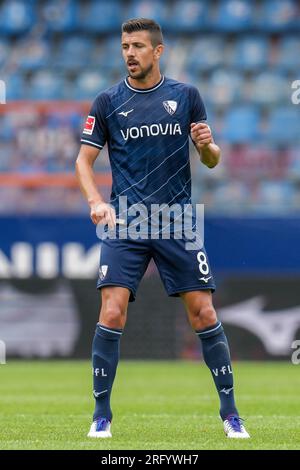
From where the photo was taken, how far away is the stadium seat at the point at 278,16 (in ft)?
59.2

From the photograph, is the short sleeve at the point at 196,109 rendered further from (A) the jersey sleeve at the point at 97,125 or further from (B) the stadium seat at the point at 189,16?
(B) the stadium seat at the point at 189,16

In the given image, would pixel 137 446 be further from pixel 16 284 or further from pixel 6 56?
pixel 6 56

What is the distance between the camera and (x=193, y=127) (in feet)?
20.1

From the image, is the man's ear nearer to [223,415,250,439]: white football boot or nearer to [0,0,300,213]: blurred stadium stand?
[223,415,250,439]: white football boot

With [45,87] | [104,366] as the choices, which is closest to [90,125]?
[104,366]

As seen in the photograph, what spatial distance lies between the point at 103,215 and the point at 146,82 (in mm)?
878

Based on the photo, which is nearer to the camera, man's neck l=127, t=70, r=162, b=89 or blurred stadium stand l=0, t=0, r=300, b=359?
man's neck l=127, t=70, r=162, b=89

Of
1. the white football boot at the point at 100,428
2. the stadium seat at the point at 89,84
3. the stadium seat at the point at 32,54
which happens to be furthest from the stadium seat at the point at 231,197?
the white football boot at the point at 100,428

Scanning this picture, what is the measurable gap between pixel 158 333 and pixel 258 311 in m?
1.19

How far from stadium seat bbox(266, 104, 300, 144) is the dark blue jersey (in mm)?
9557

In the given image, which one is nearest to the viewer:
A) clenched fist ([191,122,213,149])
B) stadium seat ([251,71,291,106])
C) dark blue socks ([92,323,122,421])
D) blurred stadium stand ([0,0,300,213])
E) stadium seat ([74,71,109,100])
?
clenched fist ([191,122,213,149])

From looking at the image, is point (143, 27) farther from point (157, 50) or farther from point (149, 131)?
point (149, 131)

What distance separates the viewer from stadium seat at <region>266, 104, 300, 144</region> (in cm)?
1590

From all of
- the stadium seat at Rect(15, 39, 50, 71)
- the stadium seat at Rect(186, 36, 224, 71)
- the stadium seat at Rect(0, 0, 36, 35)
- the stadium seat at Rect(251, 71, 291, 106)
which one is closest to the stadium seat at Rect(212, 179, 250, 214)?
the stadium seat at Rect(251, 71, 291, 106)
